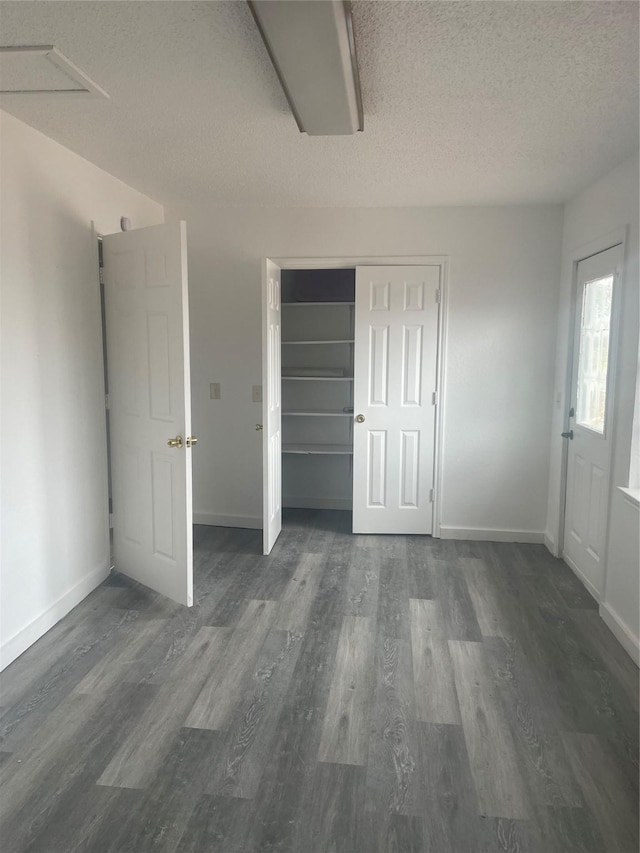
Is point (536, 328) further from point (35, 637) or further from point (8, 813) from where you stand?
point (8, 813)

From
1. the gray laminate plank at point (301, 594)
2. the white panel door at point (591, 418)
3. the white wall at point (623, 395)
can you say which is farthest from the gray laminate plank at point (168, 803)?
the white panel door at point (591, 418)

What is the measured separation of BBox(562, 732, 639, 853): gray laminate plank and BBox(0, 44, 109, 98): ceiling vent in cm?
307

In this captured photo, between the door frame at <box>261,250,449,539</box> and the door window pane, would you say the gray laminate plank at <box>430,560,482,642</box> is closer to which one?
the door frame at <box>261,250,449,539</box>

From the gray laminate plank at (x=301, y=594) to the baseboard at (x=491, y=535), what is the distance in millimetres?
1032

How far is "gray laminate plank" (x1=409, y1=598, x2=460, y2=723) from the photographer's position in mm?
2266

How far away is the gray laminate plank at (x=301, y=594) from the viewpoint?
9.78ft

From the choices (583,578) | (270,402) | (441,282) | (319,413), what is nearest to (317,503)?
(319,413)

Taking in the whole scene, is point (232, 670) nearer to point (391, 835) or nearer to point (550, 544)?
point (391, 835)

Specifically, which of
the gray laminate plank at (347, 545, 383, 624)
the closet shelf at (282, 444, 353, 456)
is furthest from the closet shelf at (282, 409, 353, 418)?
the gray laminate plank at (347, 545, 383, 624)

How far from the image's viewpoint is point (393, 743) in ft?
6.82

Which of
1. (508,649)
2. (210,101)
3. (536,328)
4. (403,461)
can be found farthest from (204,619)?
(536,328)

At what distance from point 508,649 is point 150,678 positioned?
1.69 m

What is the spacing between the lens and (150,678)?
2473 mm

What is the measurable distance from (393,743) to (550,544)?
2396 mm
